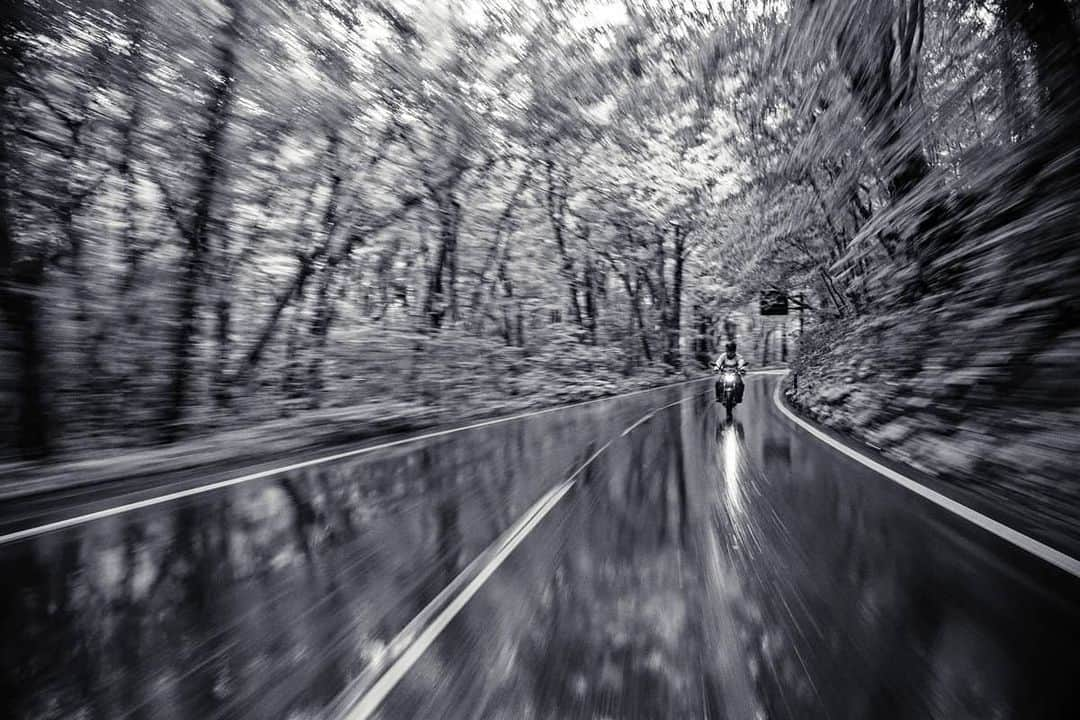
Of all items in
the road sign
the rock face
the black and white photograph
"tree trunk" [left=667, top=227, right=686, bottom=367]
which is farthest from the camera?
"tree trunk" [left=667, top=227, right=686, bottom=367]

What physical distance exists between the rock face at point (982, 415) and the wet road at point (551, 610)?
96cm

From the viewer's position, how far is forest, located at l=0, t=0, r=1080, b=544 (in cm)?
497

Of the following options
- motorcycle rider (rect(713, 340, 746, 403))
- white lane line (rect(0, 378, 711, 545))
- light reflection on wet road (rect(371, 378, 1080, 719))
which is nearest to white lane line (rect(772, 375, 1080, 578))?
light reflection on wet road (rect(371, 378, 1080, 719))

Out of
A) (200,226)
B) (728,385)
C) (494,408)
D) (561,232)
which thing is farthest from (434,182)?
(561,232)

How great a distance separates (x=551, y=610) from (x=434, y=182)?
545 inches

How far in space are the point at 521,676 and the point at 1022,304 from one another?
589cm

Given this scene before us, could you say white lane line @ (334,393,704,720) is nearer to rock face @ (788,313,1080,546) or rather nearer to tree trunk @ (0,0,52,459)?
rock face @ (788,313,1080,546)

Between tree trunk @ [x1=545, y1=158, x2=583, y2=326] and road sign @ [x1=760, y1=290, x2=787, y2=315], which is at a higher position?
tree trunk @ [x1=545, y1=158, x2=583, y2=326]

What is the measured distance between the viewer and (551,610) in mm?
2863

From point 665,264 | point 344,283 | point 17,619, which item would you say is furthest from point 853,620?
point 665,264

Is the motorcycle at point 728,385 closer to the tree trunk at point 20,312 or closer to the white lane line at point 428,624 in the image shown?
the white lane line at point 428,624

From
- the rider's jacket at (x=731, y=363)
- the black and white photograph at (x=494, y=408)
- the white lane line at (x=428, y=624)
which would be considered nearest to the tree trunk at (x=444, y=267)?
the black and white photograph at (x=494, y=408)

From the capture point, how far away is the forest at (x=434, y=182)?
4973 millimetres

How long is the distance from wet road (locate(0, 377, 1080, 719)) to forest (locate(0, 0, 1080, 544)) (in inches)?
92.3
